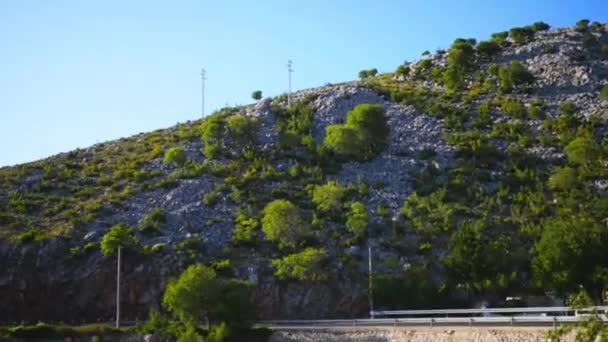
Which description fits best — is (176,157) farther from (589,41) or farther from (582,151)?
(589,41)

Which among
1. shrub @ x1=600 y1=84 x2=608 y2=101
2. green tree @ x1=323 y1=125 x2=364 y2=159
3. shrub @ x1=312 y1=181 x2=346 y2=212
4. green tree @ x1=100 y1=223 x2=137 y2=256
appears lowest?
green tree @ x1=100 y1=223 x2=137 y2=256

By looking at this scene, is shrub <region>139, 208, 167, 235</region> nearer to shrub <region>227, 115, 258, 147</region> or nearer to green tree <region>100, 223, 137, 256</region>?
green tree <region>100, 223, 137, 256</region>

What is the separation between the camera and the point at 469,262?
56.8 meters

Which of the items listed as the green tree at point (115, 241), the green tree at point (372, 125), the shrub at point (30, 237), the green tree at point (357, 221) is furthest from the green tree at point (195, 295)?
the green tree at point (372, 125)

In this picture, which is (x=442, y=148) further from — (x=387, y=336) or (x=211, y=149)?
(x=387, y=336)

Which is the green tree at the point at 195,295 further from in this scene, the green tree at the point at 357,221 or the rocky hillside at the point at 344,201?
the green tree at the point at 357,221

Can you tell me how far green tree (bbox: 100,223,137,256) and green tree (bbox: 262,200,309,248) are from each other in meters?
12.0

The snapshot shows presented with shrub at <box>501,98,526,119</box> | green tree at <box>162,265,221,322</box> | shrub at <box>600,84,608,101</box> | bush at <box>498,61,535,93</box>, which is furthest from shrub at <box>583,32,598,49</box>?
green tree at <box>162,265,221,322</box>

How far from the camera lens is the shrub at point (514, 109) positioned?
9550cm

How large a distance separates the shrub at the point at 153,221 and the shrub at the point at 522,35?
7522 cm

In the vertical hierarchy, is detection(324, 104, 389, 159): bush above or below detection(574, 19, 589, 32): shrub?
below

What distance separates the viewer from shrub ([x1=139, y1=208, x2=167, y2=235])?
6975 centimetres

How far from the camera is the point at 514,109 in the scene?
9625 cm

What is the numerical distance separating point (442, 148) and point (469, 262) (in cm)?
3271
